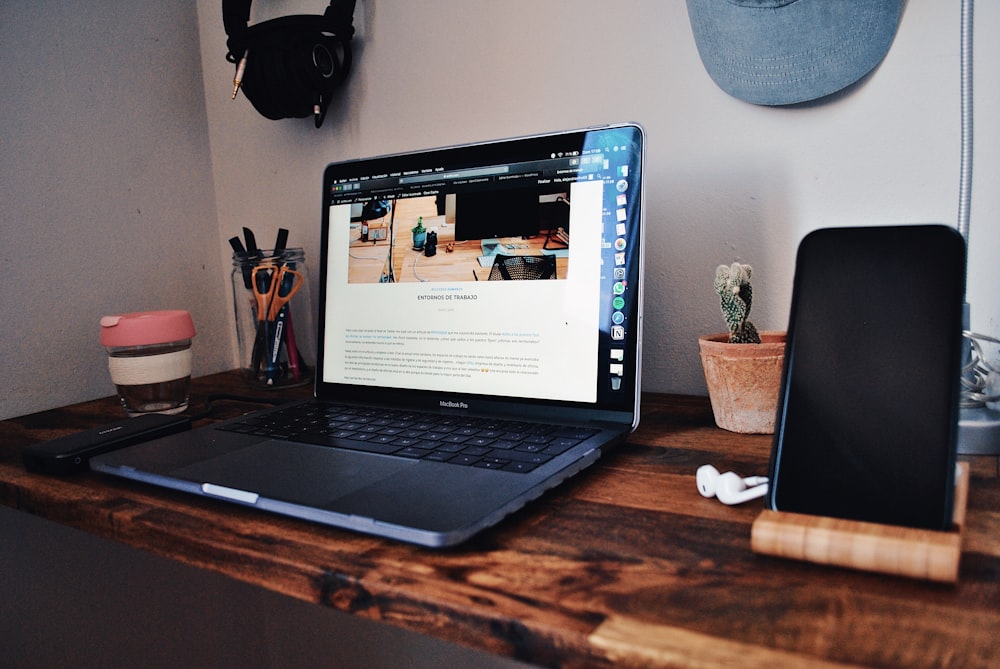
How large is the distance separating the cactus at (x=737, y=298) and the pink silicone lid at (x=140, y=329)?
0.65 m

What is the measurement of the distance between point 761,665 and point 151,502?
1.48ft

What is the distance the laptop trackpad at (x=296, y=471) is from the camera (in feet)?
1.59

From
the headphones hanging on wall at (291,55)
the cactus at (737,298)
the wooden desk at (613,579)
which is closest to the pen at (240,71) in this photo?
the headphones hanging on wall at (291,55)

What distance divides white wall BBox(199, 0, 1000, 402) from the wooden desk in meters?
0.29

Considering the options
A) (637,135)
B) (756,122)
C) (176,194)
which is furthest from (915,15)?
(176,194)

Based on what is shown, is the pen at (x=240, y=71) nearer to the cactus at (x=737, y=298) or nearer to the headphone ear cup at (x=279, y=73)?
the headphone ear cup at (x=279, y=73)

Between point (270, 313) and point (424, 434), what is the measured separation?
1.47ft

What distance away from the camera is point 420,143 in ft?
3.21

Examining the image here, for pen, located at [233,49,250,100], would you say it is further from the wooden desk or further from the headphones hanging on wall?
the wooden desk

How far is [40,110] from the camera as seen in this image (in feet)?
3.02

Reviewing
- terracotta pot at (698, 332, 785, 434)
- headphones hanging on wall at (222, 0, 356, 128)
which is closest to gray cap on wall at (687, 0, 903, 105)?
terracotta pot at (698, 332, 785, 434)

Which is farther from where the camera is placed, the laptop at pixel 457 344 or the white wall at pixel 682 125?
the white wall at pixel 682 125

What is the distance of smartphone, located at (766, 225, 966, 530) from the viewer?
40 centimetres

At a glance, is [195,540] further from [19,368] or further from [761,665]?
[19,368]
